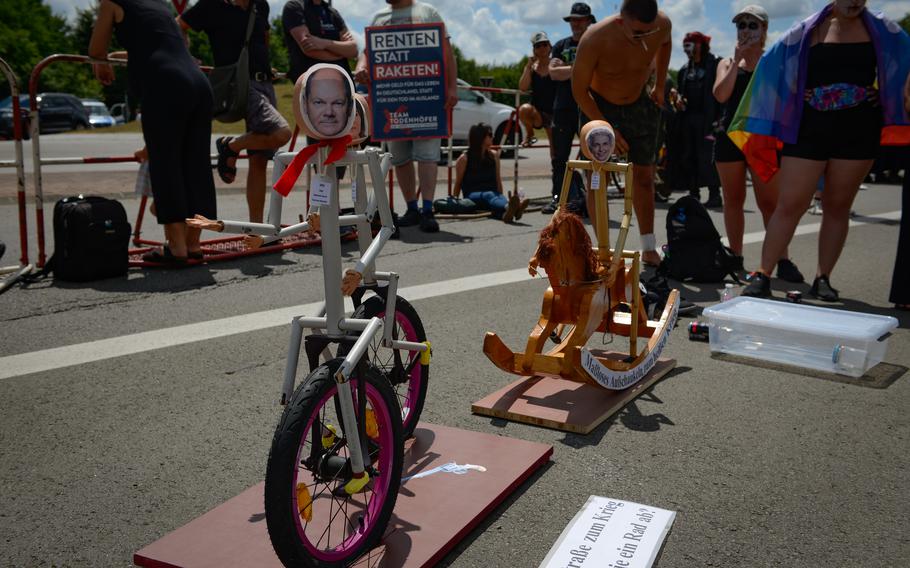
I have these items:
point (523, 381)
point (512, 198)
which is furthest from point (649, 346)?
point (512, 198)

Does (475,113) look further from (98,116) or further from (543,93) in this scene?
(98,116)

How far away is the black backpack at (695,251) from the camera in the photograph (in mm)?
6668

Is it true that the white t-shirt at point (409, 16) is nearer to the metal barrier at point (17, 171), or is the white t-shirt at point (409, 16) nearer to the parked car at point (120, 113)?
the metal barrier at point (17, 171)

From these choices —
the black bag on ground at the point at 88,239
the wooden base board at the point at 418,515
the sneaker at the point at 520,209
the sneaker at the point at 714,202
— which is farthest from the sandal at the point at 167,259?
the sneaker at the point at 714,202

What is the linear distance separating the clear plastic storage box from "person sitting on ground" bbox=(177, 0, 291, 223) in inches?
162

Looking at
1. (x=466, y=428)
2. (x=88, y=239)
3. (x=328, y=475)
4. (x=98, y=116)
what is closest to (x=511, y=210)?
(x=88, y=239)

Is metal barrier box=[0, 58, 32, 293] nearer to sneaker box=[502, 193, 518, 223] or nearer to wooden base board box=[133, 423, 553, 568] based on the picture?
wooden base board box=[133, 423, 553, 568]

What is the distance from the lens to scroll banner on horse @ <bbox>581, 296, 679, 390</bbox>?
12.3ft

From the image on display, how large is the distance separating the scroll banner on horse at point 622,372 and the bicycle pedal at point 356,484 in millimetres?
1421

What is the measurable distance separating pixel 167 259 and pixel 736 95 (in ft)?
16.1

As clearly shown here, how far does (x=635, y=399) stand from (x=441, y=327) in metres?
1.61

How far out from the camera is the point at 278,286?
643 centimetres

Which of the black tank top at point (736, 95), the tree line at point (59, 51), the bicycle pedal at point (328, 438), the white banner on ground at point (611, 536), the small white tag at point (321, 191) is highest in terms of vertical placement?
the tree line at point (59, 51)

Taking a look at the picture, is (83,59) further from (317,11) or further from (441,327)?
(441,327)
